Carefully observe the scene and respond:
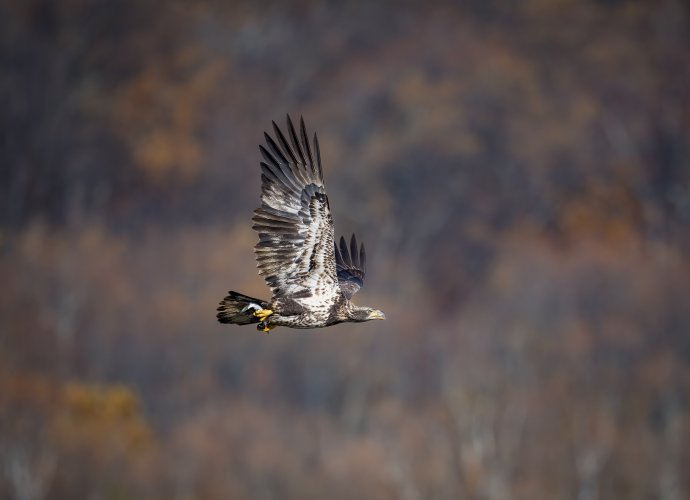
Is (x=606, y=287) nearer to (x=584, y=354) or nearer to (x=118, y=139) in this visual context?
(x=584, y=354)

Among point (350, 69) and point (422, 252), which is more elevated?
point (350, 69)

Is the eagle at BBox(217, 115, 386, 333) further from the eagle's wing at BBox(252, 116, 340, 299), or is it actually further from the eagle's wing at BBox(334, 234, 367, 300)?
the eagle's wing at BBox(334, 234, 367, 300)

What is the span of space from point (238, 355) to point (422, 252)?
17267mm

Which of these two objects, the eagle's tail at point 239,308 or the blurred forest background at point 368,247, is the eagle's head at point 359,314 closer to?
the eagle's tail at point 239,308

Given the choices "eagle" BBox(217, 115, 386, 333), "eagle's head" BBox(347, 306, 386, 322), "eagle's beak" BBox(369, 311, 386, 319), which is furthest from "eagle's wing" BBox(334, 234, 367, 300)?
"eagle" BBox(217, 115, 386, 333)

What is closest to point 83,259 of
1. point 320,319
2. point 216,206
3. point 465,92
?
point 216,206

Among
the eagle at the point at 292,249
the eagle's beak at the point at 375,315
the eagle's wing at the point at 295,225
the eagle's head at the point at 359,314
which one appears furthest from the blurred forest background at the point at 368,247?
the eagle's wing at the point at 295,225

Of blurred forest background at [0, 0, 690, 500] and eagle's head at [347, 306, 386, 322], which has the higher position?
blurred forest background at [0, 0, 690, 500]

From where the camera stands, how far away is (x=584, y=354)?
2436 inches

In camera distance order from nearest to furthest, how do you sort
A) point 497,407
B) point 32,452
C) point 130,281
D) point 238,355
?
point 32,452 < point 497,407 < point 238,355 < point 130,281

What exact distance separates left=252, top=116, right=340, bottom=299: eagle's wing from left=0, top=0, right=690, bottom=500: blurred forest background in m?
28.2

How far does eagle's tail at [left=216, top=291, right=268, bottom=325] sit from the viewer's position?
16.8 m

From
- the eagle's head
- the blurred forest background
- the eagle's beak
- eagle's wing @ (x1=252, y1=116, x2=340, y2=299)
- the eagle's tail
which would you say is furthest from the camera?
the blurred forest background

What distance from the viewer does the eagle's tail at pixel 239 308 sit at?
16.8 meters
